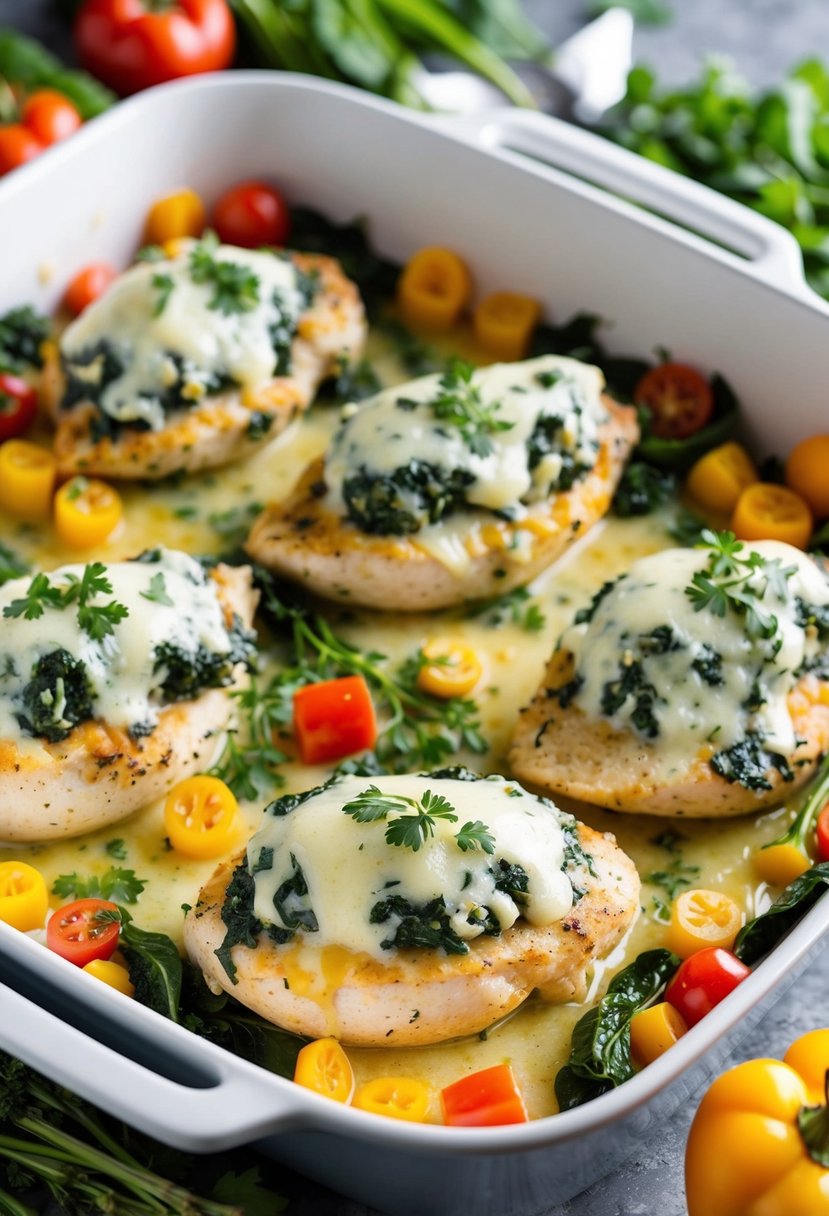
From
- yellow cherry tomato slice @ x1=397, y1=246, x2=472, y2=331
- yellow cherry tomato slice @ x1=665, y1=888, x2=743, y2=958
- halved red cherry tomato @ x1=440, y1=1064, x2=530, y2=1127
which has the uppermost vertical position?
yellow cherry tomato slice @ x1=665, y1=888, x2=743, y2=958

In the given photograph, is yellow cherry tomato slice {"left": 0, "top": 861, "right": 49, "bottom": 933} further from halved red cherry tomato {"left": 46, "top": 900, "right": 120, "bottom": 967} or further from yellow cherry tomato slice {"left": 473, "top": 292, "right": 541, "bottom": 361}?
yellow cherry tomato slice {"left": 473, "top": 292, "right": 541, "bottom": 361}

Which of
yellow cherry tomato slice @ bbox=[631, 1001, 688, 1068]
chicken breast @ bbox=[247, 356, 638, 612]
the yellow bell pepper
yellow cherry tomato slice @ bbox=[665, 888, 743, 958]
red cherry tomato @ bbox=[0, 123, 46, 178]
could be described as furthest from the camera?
red cherry tomato @ bbox=[0, 123, 46, 178]

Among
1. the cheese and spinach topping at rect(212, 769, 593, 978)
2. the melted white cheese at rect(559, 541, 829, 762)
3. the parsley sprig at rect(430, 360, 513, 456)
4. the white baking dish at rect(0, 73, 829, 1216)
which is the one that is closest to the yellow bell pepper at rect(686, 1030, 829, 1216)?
the white baking dish at rect(0, 73, 829, 1216)

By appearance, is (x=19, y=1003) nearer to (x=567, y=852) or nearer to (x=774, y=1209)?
(x=567, y=852)

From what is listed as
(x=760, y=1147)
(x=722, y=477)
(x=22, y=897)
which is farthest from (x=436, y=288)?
(x=760, y=1147)

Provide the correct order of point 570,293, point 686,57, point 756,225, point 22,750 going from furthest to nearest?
point 686,57 < point 570,293 < point 756,225 < point 22,750

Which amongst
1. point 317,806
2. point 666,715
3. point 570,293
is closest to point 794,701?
point 666,715

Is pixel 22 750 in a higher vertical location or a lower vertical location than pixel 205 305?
lower
